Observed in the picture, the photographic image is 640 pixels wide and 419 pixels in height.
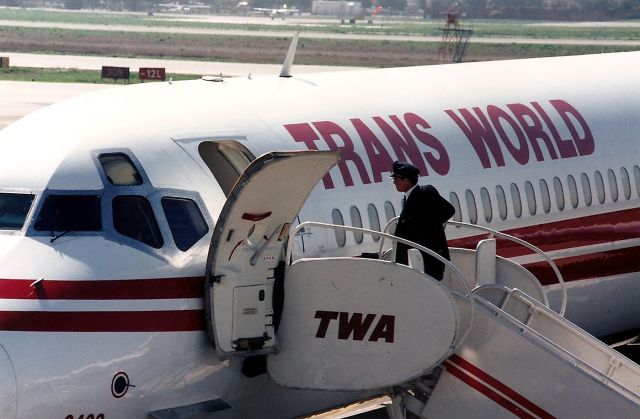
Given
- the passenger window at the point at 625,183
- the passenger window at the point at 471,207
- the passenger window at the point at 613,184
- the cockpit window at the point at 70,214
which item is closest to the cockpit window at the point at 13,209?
the cockpit window at the point at 70,214

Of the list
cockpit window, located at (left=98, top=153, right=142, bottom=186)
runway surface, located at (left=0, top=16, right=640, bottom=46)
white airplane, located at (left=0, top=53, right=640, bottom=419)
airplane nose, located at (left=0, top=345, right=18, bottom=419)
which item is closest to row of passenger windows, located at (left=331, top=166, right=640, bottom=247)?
white airplane, located at (left=0, top=53, right=640, bottom=419)

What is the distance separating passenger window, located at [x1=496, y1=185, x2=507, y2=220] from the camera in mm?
18234

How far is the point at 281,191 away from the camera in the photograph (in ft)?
42.4

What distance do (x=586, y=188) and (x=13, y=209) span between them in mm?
9650

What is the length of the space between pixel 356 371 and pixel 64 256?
9.85ft

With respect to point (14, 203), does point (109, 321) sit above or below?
below

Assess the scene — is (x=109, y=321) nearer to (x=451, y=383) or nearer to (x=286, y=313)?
(x=286, y=313)

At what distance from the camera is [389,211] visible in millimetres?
16422

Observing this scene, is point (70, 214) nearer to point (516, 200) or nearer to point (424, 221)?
point (424, 221)

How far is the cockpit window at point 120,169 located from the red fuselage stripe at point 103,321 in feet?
4.60

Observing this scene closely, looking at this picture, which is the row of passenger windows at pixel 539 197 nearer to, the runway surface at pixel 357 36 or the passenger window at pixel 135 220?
the passenger window at pixel 135 220

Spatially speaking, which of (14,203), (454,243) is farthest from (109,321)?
(454,243)

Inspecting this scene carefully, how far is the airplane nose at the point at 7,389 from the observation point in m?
11.6

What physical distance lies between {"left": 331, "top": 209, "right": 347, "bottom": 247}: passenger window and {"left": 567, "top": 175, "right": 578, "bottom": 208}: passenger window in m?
5.14
